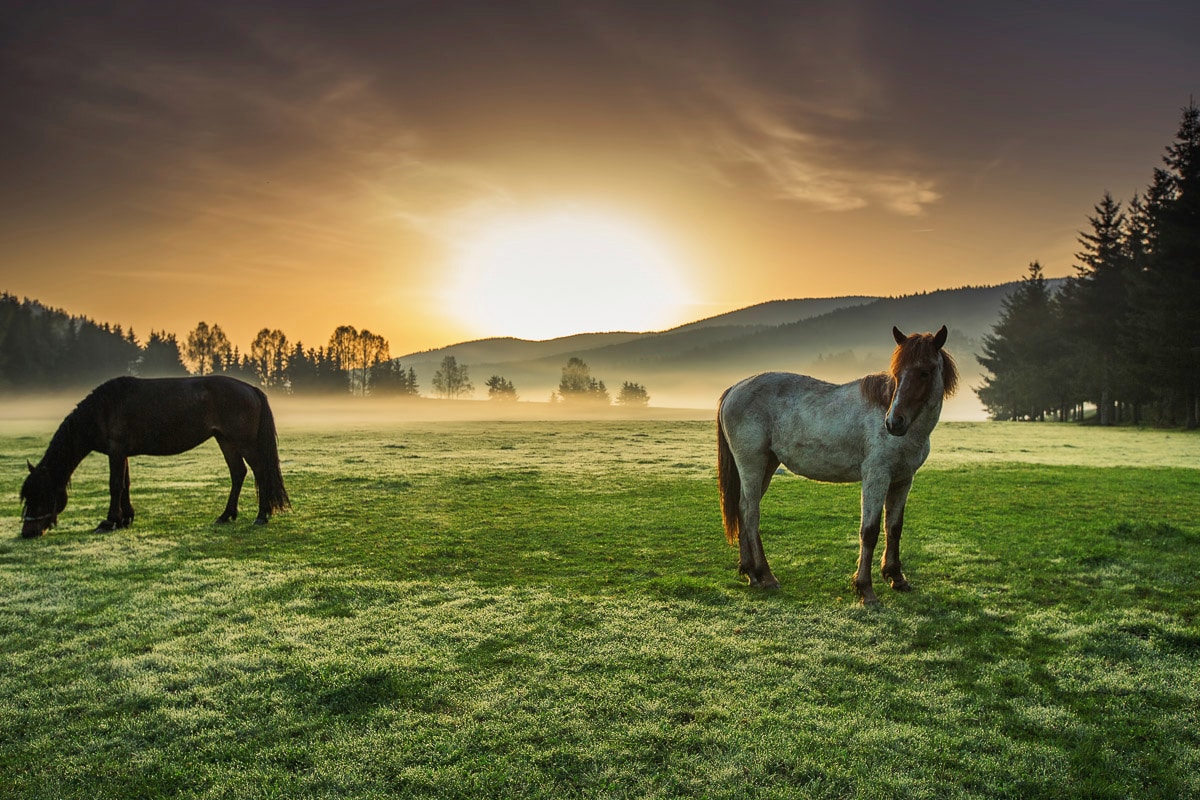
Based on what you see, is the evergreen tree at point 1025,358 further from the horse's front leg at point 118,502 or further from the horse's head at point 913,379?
the horse's front leg at point 118,502

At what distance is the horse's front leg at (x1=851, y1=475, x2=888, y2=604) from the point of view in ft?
22.3

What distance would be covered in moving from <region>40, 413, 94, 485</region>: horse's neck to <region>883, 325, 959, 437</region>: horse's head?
13033 millimetres

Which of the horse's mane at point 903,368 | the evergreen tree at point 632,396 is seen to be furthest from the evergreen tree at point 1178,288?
the evergreen tree at point 632,396

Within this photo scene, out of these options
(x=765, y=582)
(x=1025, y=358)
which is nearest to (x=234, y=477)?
(x=765, y=582)

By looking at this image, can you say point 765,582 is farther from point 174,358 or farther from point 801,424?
point 174,358

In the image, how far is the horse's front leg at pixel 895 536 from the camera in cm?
735

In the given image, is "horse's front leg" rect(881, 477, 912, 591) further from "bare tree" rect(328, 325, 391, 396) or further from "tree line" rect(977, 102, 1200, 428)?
"bare tree" rect(328, 325, 391, 396)

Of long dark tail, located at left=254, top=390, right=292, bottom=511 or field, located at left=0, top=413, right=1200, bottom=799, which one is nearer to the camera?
field, located at left=0, top=413, right=1200, bottom=799

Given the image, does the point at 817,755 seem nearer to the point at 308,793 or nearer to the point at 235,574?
the point at 308,793

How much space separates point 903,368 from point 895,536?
7.27 ft

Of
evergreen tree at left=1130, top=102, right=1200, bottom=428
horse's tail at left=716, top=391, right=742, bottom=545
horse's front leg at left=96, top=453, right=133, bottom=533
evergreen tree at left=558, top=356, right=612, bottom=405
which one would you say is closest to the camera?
horse's tail at left=716, top=391, right=742, bottom=545

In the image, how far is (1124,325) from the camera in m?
41.3

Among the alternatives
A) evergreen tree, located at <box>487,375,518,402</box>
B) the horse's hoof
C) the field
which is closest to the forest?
evergreen tree, located at <box>487,375,518,402</box>

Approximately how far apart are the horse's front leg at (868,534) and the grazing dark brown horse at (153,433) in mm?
9843
